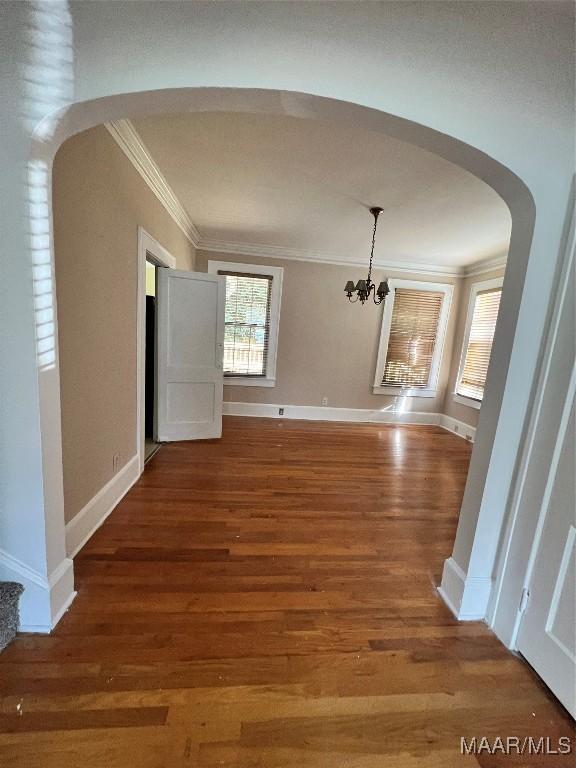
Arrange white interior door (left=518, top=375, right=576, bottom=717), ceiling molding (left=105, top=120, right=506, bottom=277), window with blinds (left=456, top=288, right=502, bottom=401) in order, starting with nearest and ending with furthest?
white interior door (left=518, top=375, right=576, bottom=717) < ceiling molding (left=105, top=120, right=506, bottom=277) < window with blinds (left=456, top=288, right=502, bottom=401)

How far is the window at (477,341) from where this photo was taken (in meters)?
4.16

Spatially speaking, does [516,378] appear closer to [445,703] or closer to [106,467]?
[445,703]

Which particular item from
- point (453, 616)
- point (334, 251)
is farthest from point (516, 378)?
point (334, 251)

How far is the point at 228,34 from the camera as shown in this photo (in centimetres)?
97

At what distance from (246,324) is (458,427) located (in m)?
3.62

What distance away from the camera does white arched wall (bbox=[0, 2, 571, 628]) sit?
3.17 ft

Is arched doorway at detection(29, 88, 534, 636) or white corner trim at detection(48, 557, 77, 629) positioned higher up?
arched doorway at detection(29, 88, 534, 636)

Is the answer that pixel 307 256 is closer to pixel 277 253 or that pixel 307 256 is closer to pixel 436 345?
pixel 277 253

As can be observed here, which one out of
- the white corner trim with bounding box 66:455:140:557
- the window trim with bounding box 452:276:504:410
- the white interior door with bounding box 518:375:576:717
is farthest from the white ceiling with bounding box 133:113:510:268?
the white corner trim with bounding box 66:455:140:557

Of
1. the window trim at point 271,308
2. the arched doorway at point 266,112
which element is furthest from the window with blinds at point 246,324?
the arched doorway at point 266,112

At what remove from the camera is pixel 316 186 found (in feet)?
8.17

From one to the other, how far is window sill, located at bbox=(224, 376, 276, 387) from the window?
295 centimetres

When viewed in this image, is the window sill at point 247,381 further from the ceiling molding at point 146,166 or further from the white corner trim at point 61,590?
the white corner trim at point 61,590

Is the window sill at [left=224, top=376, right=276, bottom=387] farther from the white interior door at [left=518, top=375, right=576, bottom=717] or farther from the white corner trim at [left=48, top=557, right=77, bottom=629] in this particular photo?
the white interior door at [left=518, top=375, right=576, bottom=717]
